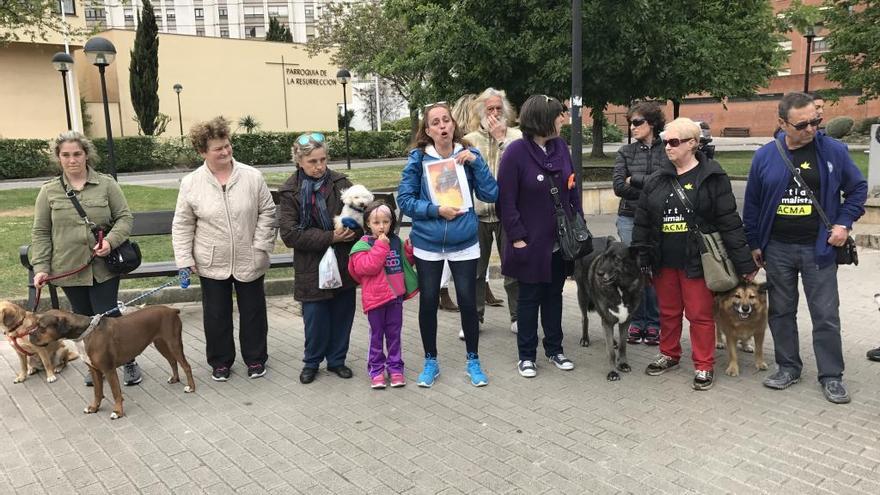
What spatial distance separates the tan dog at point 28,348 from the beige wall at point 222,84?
35.5 m

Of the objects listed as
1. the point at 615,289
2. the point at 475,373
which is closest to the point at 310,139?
the point at 475,373

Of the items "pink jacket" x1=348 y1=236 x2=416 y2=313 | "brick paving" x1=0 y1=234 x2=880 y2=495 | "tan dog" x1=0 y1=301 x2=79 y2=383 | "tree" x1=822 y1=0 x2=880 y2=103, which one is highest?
"tree" x1=822 y1=0 x2=880 y2=103

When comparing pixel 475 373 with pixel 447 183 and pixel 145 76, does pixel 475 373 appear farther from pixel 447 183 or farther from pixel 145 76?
pixel 145 76

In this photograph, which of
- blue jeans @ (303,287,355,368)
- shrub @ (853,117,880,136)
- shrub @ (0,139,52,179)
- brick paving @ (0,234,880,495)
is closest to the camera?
brick paving @ (0,234,880,495)

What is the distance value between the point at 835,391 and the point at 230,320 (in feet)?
14.0

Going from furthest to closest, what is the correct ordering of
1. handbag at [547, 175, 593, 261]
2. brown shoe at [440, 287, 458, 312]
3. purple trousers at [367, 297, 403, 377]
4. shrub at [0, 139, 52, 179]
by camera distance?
shrub at [0, 139, 52, 179] < brown shoe at [440, 287, 458, 312] < purple trousers at [367, 297, 403, 377] < handbag at [547, 175, 593, 261]

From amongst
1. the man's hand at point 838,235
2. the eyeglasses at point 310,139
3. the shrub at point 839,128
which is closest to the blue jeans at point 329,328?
the eyeglasses at point 310,139

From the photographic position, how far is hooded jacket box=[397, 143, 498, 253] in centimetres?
445

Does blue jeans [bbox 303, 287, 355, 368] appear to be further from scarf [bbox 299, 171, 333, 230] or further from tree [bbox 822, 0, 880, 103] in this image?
tree [bbox 822, 0, 880, 103]

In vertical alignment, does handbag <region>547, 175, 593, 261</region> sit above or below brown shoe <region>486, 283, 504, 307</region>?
above

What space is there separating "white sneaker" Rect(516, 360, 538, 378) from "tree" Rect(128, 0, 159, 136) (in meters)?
36.4

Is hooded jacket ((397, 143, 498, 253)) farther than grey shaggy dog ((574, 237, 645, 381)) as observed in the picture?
No

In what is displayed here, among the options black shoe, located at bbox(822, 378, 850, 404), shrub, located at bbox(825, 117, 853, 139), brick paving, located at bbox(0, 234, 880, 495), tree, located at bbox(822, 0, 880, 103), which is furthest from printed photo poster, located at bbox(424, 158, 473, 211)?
shrub, located at bbox(825, 117, 853, 139)

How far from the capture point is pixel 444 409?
428cm
